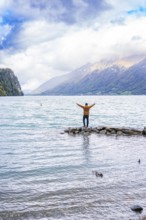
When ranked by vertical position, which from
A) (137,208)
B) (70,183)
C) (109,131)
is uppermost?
(109,131)

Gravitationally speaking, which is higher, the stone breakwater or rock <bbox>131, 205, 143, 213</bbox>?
the stone breakwater

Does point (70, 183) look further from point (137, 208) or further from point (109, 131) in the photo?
point (109, 131)

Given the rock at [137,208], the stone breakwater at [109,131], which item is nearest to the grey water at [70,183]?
the rock at [137,208]

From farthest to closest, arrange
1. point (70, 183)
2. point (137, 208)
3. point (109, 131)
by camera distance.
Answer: point (109, 131) → point (70, 183) → point (137, 208)

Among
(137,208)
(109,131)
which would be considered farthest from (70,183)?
(109,131)

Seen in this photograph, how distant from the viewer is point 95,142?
34000 mm

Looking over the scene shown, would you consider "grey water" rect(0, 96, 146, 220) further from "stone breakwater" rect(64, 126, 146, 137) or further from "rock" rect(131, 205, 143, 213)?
"stone breakwater" rect(64, 126, 146, 137)

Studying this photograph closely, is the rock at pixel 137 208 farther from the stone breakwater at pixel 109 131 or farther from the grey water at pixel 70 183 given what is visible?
the stone breakwater at pixel 109 131

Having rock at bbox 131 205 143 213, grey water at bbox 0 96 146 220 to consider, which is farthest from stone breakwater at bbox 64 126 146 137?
rock at bbox 131 205 143 213

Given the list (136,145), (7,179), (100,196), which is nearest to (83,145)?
(136,145)

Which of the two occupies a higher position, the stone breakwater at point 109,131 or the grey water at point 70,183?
the stone breakwater at point 109,131

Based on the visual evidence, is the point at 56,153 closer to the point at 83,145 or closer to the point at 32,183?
the point at 83,145

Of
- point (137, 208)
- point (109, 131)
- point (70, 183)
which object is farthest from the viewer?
point (109, 131)

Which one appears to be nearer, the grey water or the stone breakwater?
the grey water
